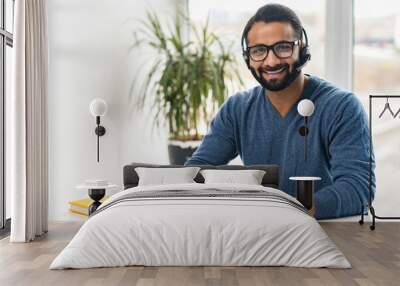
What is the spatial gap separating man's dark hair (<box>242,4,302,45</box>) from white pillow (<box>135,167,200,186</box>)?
1728mm

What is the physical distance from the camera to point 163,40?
6.78 m

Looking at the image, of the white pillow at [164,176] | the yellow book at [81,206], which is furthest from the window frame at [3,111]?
the white pillow at [164,176]

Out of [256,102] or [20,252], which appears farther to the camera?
[256,102]

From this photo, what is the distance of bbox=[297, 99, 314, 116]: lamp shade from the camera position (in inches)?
245

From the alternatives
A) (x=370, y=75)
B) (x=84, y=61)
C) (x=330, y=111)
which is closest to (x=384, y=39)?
(x=370, y=75)

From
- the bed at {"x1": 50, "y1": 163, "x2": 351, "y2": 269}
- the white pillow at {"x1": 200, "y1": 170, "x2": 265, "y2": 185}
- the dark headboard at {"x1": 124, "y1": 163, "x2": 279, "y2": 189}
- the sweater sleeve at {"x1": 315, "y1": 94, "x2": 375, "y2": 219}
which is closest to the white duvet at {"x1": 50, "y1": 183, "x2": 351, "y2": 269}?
the bed at {"x1": 50, "y1": 163, "x2": 351, "y2": 269}

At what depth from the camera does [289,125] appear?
6492 mm

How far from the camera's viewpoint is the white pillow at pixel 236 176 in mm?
5762

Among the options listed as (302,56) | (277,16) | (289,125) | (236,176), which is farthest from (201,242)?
(277,16)

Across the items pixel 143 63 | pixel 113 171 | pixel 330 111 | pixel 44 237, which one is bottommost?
pixel 44 237

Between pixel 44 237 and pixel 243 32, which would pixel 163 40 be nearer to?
pixel 243 32

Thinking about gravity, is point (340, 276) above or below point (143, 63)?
below

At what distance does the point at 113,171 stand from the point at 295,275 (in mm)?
3480

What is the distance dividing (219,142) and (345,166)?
1.31 m
